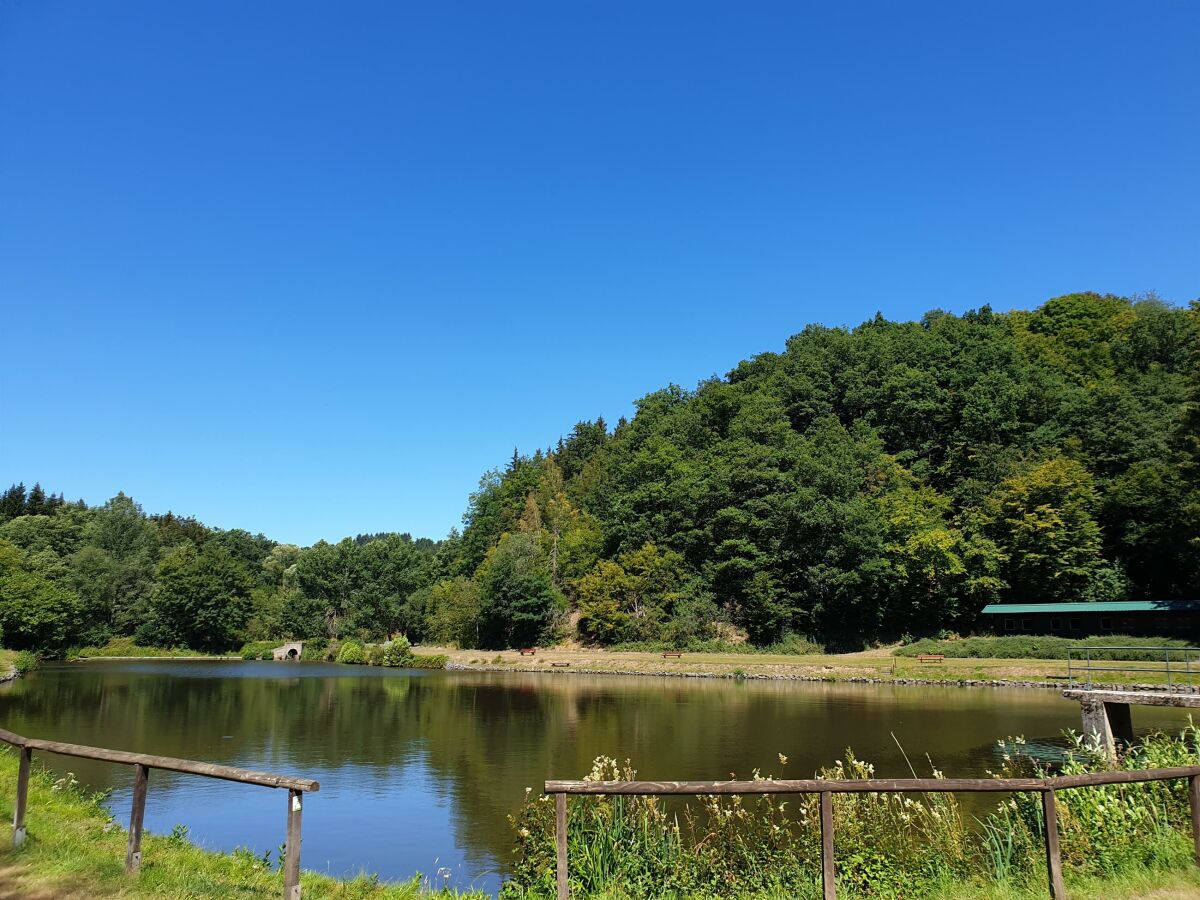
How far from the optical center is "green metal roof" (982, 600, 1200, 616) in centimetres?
4744

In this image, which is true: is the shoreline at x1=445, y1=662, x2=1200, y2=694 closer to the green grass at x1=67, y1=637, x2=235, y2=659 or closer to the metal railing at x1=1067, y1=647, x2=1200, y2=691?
the metal railing at x1=1067, y1=647, x2=1200, y2=691

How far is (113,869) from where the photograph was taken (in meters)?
7.35

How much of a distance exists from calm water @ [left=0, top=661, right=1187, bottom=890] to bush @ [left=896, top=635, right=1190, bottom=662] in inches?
301

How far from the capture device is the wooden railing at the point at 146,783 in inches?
258

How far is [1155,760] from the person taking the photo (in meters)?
11.7

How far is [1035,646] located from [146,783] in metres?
51.1

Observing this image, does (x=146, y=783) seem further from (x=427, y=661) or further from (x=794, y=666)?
(x=427, y=661)

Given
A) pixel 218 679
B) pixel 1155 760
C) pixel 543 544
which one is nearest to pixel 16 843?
pixel 1155 760

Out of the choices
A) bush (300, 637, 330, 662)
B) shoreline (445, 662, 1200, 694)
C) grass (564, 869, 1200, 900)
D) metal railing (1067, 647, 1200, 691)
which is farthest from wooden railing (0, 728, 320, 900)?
bush (300, 637, 330, 662)

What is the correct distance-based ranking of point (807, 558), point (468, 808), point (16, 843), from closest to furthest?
point (16, 843) < point (468, 808) < point (807, 558)

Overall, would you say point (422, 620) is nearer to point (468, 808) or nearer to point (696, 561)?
point (696, 561)

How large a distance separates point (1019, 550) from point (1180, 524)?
9.99 metres

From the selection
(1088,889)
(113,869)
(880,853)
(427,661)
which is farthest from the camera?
(427,661)

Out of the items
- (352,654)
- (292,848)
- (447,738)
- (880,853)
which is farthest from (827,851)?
(352,654)
